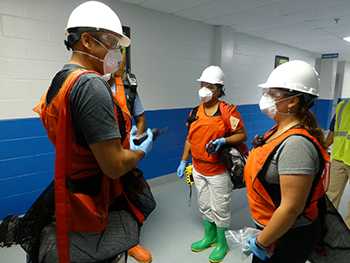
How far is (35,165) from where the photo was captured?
235 cm

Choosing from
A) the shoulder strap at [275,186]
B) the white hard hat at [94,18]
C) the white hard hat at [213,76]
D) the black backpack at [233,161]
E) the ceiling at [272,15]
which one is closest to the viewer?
the white hard hat at [94,18]

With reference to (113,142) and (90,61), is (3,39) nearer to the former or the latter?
(90,61)

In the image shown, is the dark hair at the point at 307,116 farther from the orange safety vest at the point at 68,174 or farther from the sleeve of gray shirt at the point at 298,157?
the orange safety vest at the point at 68,174

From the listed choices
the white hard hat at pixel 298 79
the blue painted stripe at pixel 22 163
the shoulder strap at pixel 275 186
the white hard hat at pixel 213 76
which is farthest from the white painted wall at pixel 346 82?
the blue painted stripe at pixel 22 163

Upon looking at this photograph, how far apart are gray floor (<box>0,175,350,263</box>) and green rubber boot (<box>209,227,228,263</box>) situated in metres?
0.05

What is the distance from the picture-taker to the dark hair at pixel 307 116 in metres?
1.03

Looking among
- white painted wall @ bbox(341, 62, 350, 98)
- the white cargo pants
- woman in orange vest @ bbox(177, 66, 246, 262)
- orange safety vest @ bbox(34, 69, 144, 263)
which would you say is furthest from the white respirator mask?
white painted wall @ bbox(341, 62, 350, 98)

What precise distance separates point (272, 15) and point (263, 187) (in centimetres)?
287

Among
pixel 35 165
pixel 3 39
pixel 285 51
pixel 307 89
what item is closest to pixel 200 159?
pixel 307 89

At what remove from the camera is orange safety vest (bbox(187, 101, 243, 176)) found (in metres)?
1.91

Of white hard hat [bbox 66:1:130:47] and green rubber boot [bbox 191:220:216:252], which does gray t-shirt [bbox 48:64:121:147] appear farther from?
green rubber boot [bbox 191:220:216:252]

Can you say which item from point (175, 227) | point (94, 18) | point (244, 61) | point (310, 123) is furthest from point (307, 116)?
point (244, 61)

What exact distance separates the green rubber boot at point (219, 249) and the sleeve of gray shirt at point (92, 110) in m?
1.58

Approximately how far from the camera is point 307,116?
1050 millimetres
